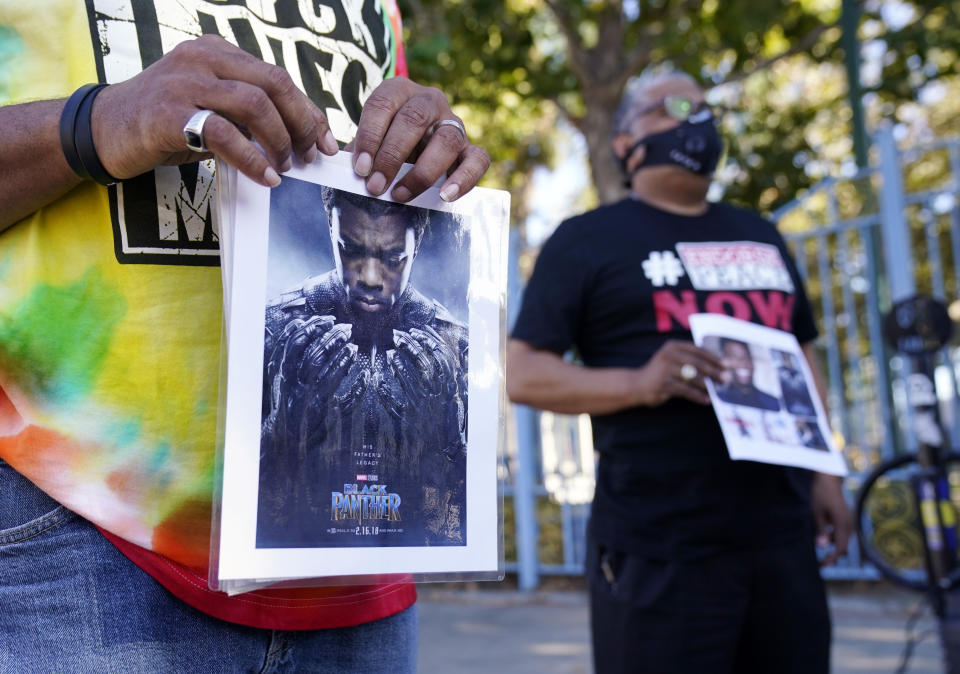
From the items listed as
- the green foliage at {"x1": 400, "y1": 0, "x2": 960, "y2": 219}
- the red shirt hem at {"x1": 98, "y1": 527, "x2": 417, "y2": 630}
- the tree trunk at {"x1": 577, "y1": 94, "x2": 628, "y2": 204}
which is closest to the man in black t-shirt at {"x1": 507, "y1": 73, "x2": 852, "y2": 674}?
the red shirt hem at {"x1": 98, "y1": 527, "x2": 417, "y2": 630}

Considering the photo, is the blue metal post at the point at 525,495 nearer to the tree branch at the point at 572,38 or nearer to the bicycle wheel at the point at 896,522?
the tree branch at the point at 572,38

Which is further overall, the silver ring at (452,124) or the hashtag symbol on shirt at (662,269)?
the hashtag symbol on shirt at (662,269)

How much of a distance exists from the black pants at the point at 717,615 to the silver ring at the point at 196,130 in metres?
1.67

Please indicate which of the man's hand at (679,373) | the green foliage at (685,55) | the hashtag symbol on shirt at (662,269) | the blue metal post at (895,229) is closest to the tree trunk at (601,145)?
the green foliage at (685,55)

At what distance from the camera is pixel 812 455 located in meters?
2.13

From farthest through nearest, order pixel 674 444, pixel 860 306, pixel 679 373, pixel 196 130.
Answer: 1. pixel 860 306
2. pixel 674 444
3. pixel 679 373
4. pixel 196 130

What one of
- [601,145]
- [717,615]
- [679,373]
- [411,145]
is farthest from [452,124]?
[601,145]

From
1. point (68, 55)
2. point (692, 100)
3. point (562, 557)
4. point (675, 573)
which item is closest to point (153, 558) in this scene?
point (68, 55)

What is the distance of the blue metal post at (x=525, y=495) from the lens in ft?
22.8

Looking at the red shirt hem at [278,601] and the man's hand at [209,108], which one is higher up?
the man's hand at [209,108]

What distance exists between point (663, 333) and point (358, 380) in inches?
57.7

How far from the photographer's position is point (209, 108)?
85 centimetres

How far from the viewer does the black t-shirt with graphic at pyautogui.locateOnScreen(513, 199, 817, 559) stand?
7.18 ft

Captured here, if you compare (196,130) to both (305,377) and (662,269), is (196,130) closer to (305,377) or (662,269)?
(305,377)
